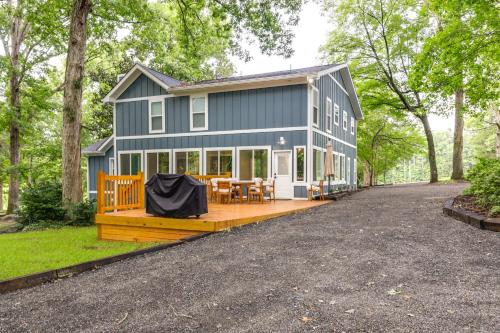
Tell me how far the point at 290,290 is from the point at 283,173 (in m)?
9.76

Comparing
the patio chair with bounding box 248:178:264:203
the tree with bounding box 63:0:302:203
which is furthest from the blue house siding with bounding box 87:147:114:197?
the patio chair with bounding box 248:178:264:203

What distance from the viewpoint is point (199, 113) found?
1479 cm

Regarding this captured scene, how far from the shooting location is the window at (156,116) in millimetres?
15617

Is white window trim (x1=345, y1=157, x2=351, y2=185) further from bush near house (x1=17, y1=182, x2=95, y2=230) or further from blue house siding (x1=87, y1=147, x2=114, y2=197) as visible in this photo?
blue house siding (x1=87, y1=147, x2=114, y2=197)

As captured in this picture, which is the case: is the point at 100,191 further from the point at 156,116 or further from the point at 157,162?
the point at 156,116

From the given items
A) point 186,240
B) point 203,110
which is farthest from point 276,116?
point 186,240

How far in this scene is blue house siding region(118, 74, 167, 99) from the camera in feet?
52.0

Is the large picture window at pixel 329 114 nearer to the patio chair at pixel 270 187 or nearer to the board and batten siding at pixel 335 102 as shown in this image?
the board and batten siding at pixel 335 102

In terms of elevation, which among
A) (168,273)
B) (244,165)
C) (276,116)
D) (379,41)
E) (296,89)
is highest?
(379,41)

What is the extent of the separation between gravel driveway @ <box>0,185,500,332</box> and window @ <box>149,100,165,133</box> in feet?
36.6

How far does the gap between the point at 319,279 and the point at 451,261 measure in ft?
5.74

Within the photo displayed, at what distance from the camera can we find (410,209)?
8.24 meters

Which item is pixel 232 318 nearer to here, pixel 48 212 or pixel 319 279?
pixel 319 279

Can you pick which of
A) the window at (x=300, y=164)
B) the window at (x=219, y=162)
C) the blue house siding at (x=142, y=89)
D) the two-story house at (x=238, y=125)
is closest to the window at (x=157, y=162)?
the two-story house at (x=238, y=125)
